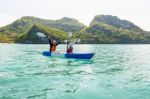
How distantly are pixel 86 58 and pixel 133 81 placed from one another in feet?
61.0

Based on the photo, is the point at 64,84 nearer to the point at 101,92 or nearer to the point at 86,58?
the point at 101,92

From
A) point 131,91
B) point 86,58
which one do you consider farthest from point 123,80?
point 86,58

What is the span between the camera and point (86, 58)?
38.9 meters

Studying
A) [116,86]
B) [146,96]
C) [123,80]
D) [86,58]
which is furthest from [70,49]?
[146,96]

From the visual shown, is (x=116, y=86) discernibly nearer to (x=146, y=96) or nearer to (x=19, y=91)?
(x=146, y=96)

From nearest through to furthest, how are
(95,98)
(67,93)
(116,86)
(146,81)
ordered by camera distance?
(95,98)
(67,93)
(116,86)
(146,81)

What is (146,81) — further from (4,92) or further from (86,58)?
(86,58)

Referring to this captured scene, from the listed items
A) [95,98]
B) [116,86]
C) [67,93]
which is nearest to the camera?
[95,98]

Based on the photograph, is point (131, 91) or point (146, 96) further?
point (131, 91)

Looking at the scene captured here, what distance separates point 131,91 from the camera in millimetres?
16766

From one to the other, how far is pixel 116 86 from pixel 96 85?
4.61 ft

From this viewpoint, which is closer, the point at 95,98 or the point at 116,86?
the point at 95,98

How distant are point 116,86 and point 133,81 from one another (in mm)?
2842

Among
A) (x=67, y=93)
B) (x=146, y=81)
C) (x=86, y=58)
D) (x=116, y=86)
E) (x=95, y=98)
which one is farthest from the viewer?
(x=86, y=58)
